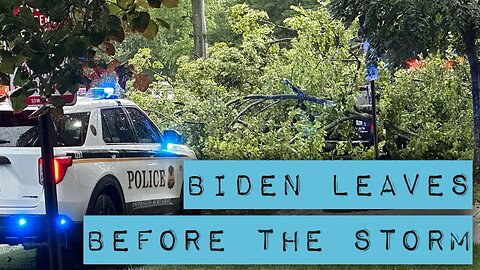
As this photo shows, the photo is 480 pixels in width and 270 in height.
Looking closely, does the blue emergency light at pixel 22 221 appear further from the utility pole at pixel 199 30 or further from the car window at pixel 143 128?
the utility pole at pixel 199 30

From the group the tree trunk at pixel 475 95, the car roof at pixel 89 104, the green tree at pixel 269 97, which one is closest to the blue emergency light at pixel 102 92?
the car roof at pixel 89 104

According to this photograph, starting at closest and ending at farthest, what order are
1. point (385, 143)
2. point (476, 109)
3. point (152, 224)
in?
1. point (152, 224)
2. point (476, 109)
3. point (385, 143)

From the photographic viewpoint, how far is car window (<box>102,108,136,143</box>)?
6.48 m

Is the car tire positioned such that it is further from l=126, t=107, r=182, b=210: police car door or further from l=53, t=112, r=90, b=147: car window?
l=126, t=107, r=182, b=210: police car door

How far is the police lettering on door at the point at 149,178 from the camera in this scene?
6680mm

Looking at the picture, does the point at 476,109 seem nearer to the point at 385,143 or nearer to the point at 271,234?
the point at 385,143

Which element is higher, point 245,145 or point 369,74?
point 369,74

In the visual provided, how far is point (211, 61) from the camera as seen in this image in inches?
405

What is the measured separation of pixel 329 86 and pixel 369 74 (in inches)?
35.5

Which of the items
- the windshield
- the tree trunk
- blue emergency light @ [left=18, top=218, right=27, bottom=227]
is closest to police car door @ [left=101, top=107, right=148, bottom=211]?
the windshield

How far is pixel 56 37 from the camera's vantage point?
2.33m

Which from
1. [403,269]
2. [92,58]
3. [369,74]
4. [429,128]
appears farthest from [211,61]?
[92,58]

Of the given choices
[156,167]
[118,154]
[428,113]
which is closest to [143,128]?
[156,167]

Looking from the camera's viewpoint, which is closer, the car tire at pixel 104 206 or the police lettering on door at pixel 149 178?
the car tire at pixel 104 206
